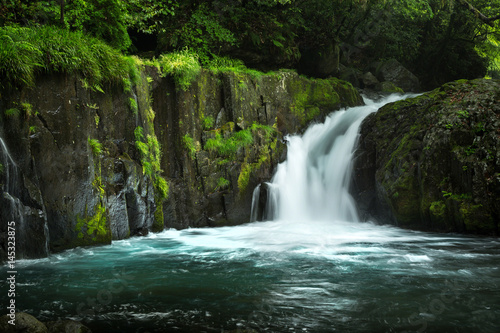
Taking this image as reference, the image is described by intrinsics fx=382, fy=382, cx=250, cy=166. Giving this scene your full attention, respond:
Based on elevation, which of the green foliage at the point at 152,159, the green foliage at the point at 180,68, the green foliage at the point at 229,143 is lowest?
the green foliage at the point at 152,159

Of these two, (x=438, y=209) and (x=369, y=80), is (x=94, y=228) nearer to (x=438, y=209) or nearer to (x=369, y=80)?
(x=438, y=209)

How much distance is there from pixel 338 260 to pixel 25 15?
385 inches

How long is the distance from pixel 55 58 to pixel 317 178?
819 cm

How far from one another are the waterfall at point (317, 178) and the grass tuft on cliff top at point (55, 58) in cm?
572

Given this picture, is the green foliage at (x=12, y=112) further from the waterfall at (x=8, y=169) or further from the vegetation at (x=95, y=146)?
the vegetation at (x=95, y=146)

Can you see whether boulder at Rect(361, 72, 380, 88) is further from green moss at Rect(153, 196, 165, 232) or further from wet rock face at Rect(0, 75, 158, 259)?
wet rock face at Rect(0, 75, 158, 259)

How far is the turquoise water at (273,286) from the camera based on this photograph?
12.6 feet

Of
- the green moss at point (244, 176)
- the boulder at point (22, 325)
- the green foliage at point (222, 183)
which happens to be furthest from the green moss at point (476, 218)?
the boulder at point (22, 325)

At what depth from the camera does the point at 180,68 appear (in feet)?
35.7

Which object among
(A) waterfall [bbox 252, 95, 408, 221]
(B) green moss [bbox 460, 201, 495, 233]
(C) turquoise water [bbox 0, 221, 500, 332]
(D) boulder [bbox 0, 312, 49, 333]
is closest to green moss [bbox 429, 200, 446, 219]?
(B) green moss [bbox 460, 201, 495, 233]

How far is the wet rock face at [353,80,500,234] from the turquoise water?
2.93ft

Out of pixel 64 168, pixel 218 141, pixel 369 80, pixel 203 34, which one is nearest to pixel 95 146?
pixel 64 168

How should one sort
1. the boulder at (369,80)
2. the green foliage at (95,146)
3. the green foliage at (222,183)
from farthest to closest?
the boulder at (369,80) → the green foliage at (222,183) → the green foliage at (95,146)

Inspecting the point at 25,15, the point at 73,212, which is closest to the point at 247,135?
the point at 73,212
